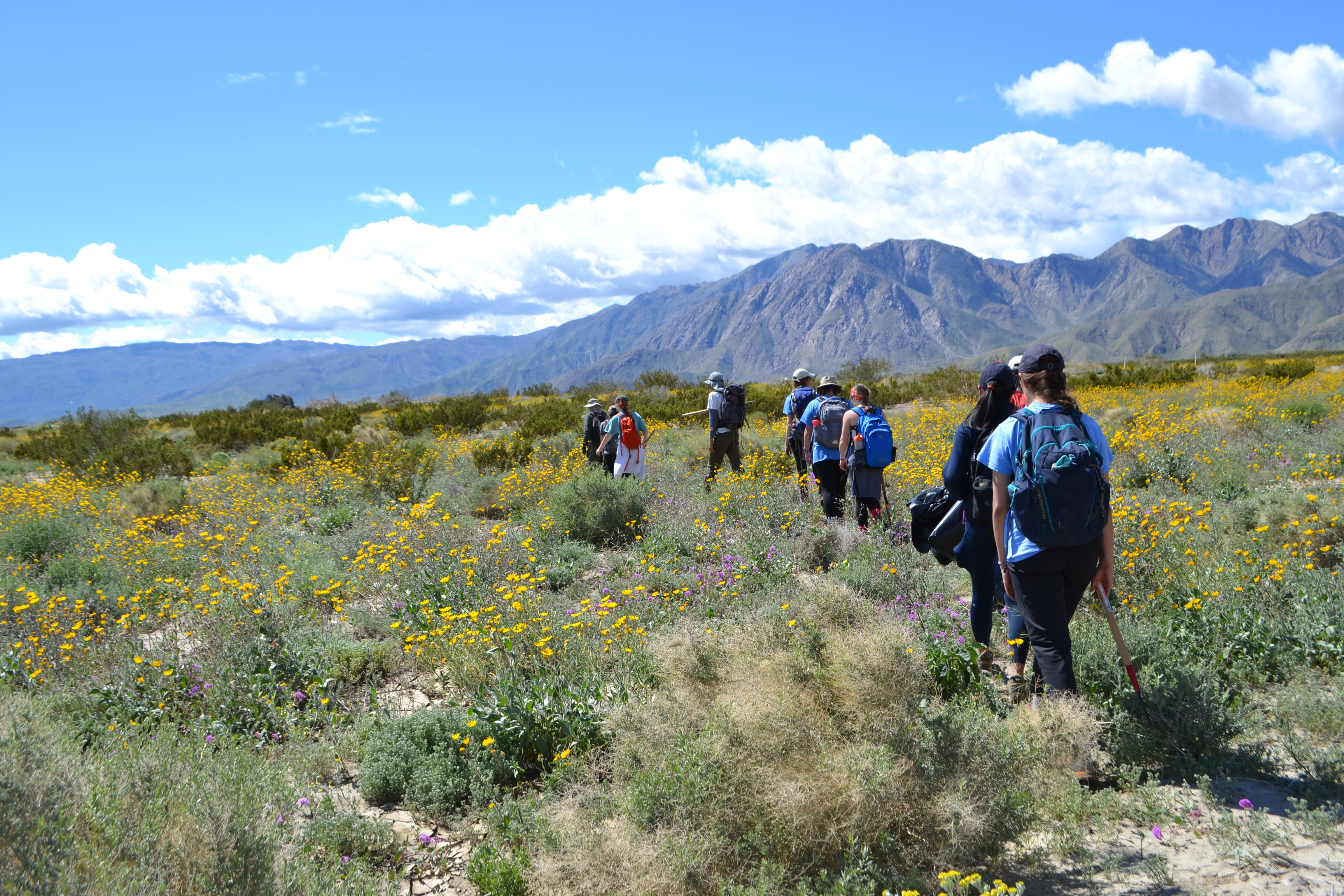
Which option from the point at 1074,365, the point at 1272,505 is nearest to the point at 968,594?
the point at 1272,505

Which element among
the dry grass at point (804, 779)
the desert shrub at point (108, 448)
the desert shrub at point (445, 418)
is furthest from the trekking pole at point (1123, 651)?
the desert shrub at point (445, 418)

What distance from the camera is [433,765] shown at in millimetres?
3414

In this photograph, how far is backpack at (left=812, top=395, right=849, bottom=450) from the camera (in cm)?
701

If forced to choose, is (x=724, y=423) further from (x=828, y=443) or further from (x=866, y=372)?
(x=866, y=372)

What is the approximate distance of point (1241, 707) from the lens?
139 inches

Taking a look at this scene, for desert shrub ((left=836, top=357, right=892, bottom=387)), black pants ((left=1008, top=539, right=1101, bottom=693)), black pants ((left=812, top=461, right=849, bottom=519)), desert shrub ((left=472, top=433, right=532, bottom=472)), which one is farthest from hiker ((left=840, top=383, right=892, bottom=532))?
desert shrub ((left=836, top=357, right=892, bottom=387))

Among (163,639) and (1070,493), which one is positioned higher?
(1070,493)

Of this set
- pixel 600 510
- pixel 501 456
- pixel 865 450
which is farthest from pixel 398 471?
pixel 865 450

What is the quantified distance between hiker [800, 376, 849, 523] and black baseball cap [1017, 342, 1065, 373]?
3507 mm

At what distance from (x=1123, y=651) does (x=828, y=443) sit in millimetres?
3942

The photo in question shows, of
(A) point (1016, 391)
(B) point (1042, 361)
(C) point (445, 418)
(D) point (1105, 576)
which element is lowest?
(D) point (1105, 576)

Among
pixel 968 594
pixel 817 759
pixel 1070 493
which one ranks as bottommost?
pixel 968 594

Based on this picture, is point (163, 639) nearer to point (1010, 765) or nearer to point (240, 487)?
point (1010, 765)

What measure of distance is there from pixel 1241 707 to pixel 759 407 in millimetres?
18976
